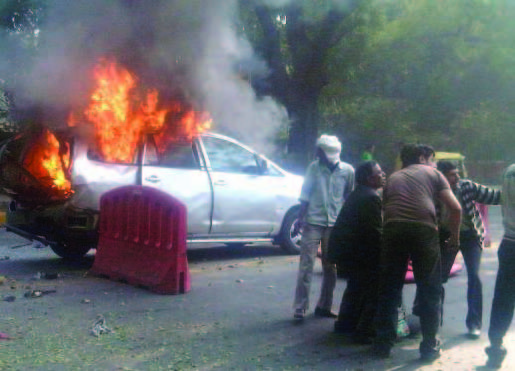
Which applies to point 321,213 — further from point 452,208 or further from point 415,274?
point 452,208

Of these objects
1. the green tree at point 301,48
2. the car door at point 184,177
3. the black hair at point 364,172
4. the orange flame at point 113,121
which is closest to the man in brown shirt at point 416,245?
the black hair at point 364,172

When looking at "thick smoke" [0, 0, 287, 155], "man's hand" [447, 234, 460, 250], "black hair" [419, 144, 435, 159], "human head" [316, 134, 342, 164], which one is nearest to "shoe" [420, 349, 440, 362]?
"man's hand" [447, 234, 460, 250]

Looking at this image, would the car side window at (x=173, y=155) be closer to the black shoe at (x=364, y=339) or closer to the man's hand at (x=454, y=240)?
the black shoe at (x=364, y=339)

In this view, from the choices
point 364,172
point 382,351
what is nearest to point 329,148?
point 364,172

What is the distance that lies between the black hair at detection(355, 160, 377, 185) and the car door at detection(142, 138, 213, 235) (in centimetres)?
376

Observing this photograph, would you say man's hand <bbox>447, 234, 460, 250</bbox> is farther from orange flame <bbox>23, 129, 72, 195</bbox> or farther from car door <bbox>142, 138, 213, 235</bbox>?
orange flame <bbox>23, 129, 72, 195</bbox>

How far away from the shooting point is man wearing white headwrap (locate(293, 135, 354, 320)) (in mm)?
6172

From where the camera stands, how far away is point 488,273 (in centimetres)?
881

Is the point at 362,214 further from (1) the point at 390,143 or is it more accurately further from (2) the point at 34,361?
(1) the point at 390,143

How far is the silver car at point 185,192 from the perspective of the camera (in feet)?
Answer: 27.6

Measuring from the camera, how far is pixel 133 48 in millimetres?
8781

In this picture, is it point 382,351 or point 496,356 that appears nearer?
point 496,356

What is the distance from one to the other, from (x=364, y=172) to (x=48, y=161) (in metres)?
4.62

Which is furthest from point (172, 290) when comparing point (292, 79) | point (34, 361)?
point (292, 79)
